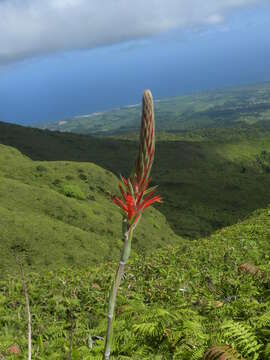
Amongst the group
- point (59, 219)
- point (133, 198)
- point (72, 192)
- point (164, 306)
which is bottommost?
point (59, 219)

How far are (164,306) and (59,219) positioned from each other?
87.1 feet

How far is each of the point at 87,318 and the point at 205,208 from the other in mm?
70727

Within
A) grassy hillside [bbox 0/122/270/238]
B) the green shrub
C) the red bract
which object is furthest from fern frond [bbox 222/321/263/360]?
grassy hillside [bbox 0/122/270/238]

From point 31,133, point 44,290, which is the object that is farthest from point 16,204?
point 31,133

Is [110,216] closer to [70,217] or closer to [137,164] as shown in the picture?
[70,217]

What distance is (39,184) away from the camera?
44.0 meters

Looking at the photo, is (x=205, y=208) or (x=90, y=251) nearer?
(x=90, y=251)

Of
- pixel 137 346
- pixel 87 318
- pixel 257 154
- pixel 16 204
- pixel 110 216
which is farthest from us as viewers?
pixel 257 154

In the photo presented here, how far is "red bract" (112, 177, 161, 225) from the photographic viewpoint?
1616mm

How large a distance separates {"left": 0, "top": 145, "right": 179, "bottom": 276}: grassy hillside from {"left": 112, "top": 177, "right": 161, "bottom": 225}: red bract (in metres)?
11.8

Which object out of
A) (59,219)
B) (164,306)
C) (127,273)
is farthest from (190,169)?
(164,306)

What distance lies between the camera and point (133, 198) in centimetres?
163

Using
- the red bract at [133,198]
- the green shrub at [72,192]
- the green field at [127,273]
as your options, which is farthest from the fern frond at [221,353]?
the green shrub at [72,192]

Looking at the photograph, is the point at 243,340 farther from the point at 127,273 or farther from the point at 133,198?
the point at 127,273
